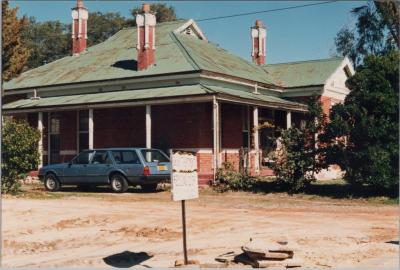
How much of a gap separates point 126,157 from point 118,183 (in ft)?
3.08

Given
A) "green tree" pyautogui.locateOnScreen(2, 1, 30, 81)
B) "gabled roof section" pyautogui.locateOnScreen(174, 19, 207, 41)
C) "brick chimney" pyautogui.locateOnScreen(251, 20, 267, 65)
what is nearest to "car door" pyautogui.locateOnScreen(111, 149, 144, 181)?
"gabled roof section" pyautogui.locateOnScreen(174, 19, 207, 41)

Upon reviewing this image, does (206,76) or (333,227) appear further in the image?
(206,76)

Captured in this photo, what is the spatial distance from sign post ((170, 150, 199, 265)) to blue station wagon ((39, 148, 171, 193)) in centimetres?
1126

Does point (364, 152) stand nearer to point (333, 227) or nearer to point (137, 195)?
point (333, 227)

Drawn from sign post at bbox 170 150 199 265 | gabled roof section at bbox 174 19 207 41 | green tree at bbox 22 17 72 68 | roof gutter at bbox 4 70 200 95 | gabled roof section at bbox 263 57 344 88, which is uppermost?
green tree at bbox 22 17 72 68

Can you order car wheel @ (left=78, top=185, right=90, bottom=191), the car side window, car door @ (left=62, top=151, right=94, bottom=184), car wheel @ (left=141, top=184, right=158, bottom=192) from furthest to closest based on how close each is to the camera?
car wheel @ (left=78, top=185, right=90, bottom=191) → car wheel @ (left=141, top=184, right=158, bottom=192) → car door @ (left=62, top=151, right=94, bottom=184) → the car side window

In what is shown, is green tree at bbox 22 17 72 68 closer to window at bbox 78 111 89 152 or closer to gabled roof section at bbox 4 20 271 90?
gabled roof section at bbox 4 20 271 90

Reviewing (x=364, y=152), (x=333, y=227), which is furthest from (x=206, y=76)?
(x=333, y=227)

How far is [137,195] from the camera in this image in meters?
19.1

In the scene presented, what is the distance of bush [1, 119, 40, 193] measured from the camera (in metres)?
19.2

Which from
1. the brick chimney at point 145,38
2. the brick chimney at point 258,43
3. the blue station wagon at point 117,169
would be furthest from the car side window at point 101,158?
the brick chimney at point 258,43

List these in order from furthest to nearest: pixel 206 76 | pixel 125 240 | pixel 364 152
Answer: pixel 206 76, pixel 364 152, pixel 125 240

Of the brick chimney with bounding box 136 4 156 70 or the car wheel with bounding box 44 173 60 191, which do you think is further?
the brick chimney with bounding box 136 4 156 70

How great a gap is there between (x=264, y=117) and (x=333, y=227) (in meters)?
15.8
